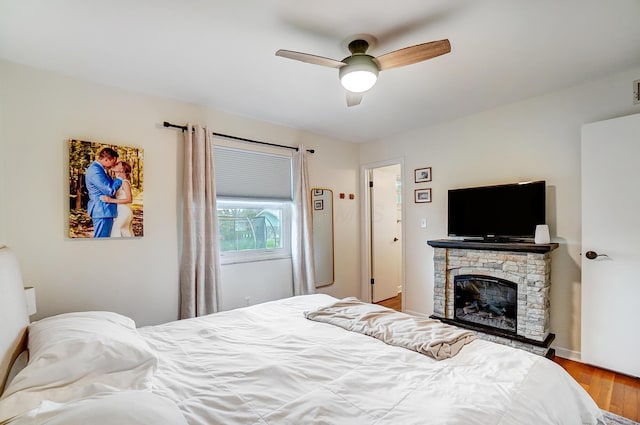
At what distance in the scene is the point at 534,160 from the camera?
9.97 ft

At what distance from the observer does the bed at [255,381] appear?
1006mm

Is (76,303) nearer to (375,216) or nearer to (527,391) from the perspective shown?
(527,391)

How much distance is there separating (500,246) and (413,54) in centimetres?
206

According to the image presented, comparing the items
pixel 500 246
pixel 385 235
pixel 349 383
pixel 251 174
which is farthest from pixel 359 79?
pixel 385 235

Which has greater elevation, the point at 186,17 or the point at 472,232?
the point at 186,17

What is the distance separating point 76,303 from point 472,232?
12.5 feet

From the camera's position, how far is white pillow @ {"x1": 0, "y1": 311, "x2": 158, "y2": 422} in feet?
3.42

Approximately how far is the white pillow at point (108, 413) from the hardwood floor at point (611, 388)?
2838mm

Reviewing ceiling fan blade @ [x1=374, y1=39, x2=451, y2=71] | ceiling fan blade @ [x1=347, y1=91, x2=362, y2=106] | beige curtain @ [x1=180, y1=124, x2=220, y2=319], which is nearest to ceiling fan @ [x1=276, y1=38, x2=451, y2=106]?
ceiling fan blade @ [x1=374, y1=39, x2=451, y2=71]

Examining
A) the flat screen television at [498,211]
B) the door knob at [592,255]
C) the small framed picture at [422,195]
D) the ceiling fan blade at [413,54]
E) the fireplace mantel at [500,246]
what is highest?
the ceiling fan blade at [413,54]

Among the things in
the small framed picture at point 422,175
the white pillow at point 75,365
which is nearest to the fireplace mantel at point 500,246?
the small framed picture at point 422,175

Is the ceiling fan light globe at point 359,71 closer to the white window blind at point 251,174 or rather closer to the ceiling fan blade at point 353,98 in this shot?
the ceiling fan blade at point 353,98

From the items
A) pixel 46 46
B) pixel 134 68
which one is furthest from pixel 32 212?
pixel 134 68

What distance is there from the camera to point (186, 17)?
1.77 m
